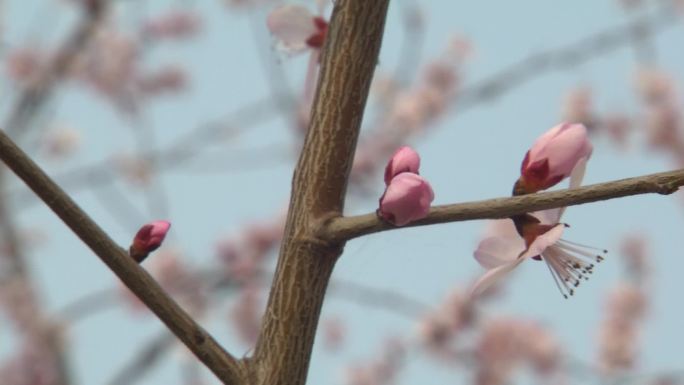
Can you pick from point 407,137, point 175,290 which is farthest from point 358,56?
point 407,137

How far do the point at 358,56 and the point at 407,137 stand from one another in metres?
5.45

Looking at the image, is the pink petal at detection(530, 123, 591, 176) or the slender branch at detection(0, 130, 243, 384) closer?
the slender branch at detection(0, 130, 243, 384)

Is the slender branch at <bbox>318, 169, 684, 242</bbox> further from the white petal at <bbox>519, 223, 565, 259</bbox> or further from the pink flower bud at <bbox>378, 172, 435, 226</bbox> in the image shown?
the white petal at <bbox>519, 223, 565, 259</bbox>

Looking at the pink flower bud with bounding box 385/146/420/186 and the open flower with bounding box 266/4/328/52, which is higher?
the open flower with bounding box 266/4/328/52

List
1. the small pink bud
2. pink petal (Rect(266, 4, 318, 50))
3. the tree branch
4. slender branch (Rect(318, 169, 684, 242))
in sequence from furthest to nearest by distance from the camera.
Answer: pink petal (Rect(266, 4, 318, 50))
the small pink bud
the tree branch
slender branch (Rect(318, 169, 684, 242))

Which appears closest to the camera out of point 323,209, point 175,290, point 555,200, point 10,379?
point 555,200

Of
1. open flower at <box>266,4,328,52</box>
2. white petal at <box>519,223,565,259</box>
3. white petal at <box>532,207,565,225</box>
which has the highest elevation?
open flower at <box>266,4,328,52</box>

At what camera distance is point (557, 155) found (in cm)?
103

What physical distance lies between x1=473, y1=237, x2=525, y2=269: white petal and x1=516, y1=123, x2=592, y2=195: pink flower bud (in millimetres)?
72

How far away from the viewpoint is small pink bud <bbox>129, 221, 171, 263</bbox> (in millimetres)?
994

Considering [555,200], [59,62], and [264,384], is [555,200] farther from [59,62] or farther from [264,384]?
[59,62]

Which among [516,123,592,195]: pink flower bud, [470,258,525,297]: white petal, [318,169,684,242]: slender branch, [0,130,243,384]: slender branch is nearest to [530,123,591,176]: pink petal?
[516,123,592,195]: pink flower bud

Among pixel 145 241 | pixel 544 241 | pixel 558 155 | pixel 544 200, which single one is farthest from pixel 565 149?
pixel 145 241

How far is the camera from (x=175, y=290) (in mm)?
5105
